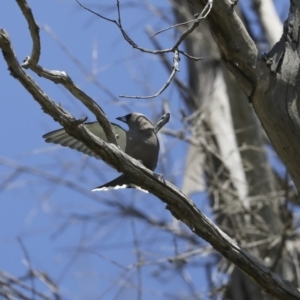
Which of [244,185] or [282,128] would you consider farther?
[244,185]

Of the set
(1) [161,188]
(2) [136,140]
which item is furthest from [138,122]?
(1) [161,188]

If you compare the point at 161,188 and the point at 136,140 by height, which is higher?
the point at 136,140

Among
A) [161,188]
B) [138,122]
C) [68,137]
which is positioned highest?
[138,122]

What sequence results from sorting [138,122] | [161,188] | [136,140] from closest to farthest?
[161,188]
[136,140]
[138,122]

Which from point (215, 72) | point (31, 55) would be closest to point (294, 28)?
point (31, 55)

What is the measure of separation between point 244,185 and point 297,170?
264cm

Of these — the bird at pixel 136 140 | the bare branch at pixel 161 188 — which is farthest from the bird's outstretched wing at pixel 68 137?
the bare branch at pixel 161 188

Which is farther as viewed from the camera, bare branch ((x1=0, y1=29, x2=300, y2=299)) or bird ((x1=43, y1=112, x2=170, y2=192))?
bird ((x1=43, y1=112, x2=170, y2=192))

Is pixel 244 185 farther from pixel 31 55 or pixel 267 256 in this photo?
pixel 31 55

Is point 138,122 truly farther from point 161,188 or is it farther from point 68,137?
point 161,188

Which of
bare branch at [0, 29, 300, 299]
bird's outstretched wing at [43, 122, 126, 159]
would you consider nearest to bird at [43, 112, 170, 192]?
bird's outstretched wing at [43, 122, 126, 159]

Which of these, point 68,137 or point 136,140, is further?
point 68,137

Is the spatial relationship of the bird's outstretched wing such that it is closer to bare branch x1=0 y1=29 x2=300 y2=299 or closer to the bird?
the bird

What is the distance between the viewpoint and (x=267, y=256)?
5203mm
